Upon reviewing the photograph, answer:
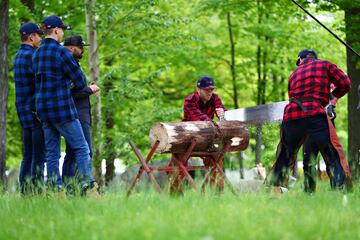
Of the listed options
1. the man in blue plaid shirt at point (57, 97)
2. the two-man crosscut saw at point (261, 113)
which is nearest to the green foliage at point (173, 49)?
the two-man crosscut saw at point (261, 113)

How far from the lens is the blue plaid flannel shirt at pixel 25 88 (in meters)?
7.66

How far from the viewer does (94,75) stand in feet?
48.8

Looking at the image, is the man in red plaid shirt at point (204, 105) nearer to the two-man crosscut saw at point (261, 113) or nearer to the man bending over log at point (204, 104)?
the man bending over log at point (204, 104)

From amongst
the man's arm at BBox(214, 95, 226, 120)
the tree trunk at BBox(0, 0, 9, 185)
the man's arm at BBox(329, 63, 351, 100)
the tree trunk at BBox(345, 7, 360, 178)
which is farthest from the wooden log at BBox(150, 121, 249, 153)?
the tree trunk at BBox(0, 0, 9, 185)

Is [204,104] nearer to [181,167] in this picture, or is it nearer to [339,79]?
[181,167]

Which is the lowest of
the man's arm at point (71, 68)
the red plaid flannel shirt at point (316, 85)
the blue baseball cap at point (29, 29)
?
the red plaid flannel shirt at point (316, 85)

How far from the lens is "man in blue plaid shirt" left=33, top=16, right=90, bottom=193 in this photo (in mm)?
7238

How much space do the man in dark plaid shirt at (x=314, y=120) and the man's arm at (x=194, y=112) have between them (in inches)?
62.9

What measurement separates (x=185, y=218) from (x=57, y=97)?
2812 millimetres

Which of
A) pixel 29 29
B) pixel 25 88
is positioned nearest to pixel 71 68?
pixel 25 88

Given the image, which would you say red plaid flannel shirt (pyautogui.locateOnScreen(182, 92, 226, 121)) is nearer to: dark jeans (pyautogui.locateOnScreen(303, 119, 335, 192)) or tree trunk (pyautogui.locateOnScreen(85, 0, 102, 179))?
dark jeans (pyautogui.locateOnScreen(303, 119, 335, 192))

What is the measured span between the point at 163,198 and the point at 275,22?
14.3m

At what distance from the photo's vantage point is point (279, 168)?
7.81m

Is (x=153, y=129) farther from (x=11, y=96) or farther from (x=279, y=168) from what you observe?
(x=11, y=96)
